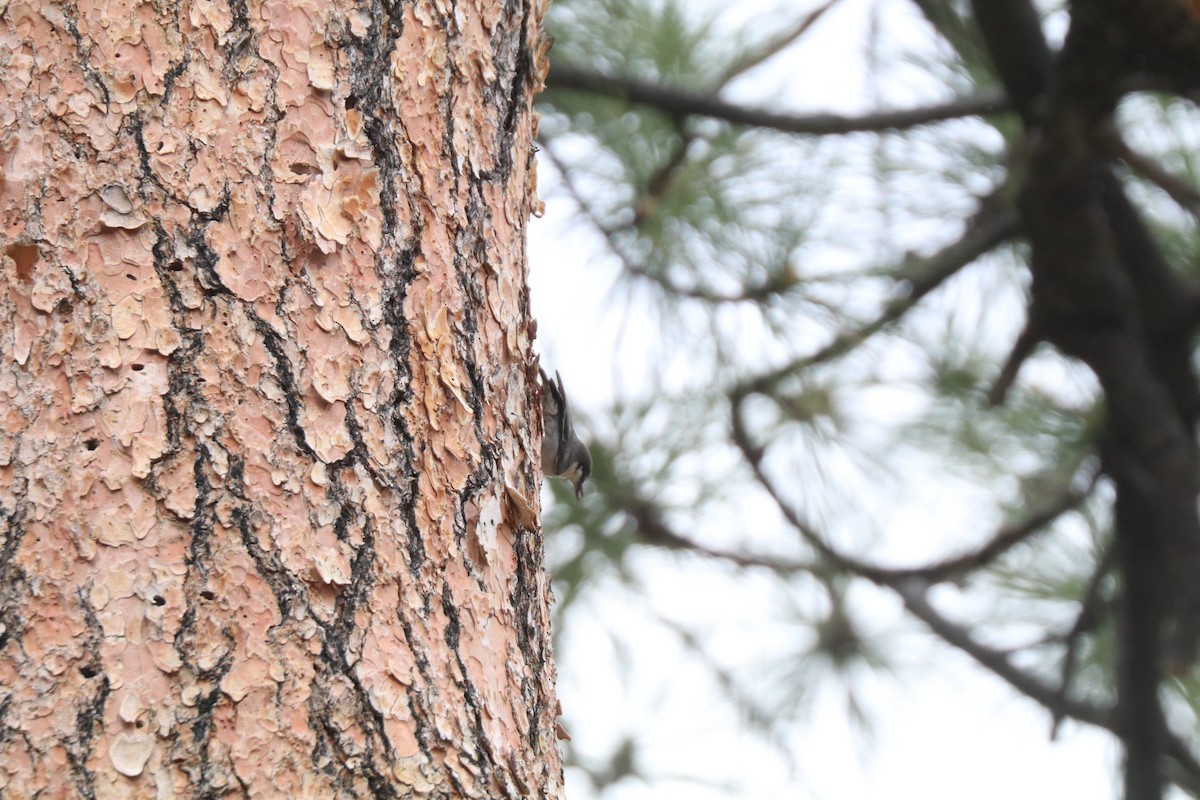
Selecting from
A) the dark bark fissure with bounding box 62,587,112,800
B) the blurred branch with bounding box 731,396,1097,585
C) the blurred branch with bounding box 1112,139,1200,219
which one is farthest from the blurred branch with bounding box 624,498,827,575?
the dark bark fissure with bounding box 62,587,112,800

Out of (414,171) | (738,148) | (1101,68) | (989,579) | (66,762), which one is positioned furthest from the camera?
(989,579)

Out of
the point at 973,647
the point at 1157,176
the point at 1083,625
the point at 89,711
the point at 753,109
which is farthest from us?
the point at 973,647

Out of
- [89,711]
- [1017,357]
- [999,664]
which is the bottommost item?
[89,711]

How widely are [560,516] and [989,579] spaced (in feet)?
2.27

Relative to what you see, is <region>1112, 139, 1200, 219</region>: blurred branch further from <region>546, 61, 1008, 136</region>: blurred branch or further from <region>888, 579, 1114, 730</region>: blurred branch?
<region>888, 579, 1114, 730</region>: blurred branch

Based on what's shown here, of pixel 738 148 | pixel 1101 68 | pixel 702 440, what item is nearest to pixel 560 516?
pixel 702 440

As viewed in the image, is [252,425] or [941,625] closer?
[252,425]

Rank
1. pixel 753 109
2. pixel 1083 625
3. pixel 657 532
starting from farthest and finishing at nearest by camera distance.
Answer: pixel 657 532, pixel 1083 625, pixel 753 109

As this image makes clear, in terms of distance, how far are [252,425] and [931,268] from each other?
118 centimetres

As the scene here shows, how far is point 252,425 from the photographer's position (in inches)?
19.8

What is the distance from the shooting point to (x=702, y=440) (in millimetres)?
1742

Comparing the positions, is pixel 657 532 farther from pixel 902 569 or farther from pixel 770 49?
pixel 770 49

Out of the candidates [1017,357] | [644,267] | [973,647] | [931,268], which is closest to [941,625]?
[973,647]

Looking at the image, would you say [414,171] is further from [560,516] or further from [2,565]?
[560,516]
